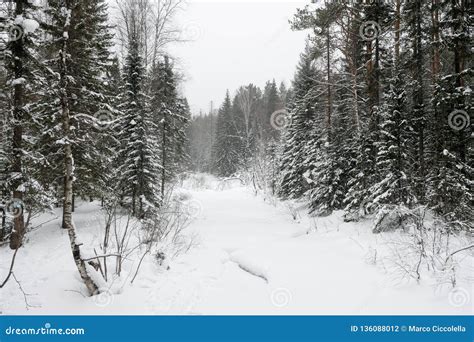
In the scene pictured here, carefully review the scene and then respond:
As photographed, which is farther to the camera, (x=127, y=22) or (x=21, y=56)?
(x=127, y=22)

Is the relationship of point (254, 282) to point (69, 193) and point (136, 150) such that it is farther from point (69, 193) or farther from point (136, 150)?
point (136, 150)

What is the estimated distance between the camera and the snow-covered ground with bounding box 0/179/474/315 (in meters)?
5.10

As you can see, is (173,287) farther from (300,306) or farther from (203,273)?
(300,306)

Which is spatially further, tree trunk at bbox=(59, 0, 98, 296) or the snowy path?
tree trunk at bbox=(59, 0, 98, 296)

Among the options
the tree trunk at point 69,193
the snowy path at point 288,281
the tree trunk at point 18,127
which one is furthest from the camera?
the tree trunk at point 18,127

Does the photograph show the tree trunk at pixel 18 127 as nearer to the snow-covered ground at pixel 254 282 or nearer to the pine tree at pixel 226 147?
the snow-covered ground at pixel 254 282

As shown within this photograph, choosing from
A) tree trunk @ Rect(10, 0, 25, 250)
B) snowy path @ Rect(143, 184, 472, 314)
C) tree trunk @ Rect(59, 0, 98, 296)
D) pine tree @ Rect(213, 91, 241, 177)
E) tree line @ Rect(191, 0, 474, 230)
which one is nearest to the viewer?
snowy path @ Rect(143, 184, 472, 314)

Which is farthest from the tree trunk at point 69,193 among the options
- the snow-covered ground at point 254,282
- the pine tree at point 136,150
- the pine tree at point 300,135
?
the pine tree at point 300,135

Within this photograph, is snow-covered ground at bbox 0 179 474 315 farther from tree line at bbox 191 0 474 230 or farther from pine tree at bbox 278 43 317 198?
pine tree at bbox 278 43 317 198

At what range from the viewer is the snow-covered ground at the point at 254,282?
510 centimetres

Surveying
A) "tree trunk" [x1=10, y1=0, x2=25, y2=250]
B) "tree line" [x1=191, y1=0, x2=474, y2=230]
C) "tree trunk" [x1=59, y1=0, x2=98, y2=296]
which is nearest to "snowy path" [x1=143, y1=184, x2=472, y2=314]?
"tree trunk" [x1=59, y1=0, x2=98, y2=296]
